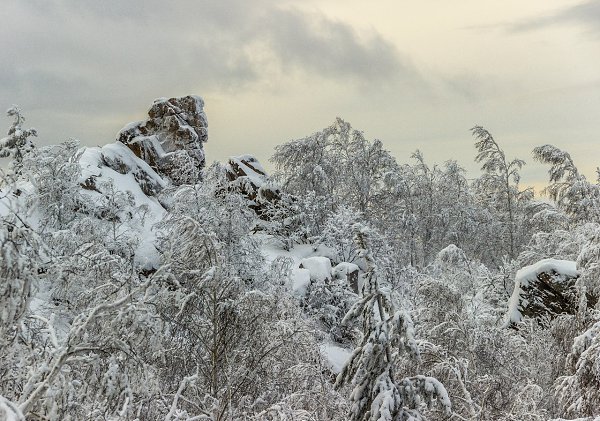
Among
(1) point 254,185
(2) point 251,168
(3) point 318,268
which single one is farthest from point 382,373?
(2) point 251,168

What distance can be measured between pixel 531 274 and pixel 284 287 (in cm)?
809

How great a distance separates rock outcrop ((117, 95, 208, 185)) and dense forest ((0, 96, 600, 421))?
119 millimetres

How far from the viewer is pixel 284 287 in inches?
746

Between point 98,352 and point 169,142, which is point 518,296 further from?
point 169,142

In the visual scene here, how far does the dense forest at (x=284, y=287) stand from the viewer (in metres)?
5.25

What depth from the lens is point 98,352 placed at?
Answer: 506 centimetres

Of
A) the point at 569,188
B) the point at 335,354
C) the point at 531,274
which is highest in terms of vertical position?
the point at 569,188

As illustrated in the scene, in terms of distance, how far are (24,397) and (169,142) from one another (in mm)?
27094

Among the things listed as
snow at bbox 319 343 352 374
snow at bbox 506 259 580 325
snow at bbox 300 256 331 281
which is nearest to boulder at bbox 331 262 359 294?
snow at bbox 300 256 331 281

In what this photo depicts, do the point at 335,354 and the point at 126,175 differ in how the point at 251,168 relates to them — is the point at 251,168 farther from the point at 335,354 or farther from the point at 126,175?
the point at 335,354

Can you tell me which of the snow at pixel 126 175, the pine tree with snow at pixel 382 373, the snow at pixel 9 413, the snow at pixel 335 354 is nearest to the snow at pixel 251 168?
the snow at pixel 126 175

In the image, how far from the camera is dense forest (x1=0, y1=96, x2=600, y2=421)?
5.25m

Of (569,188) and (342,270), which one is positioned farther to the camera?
(342,270)

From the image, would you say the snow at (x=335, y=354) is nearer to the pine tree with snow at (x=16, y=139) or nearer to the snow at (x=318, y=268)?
the snow at (x=318, y=268)
